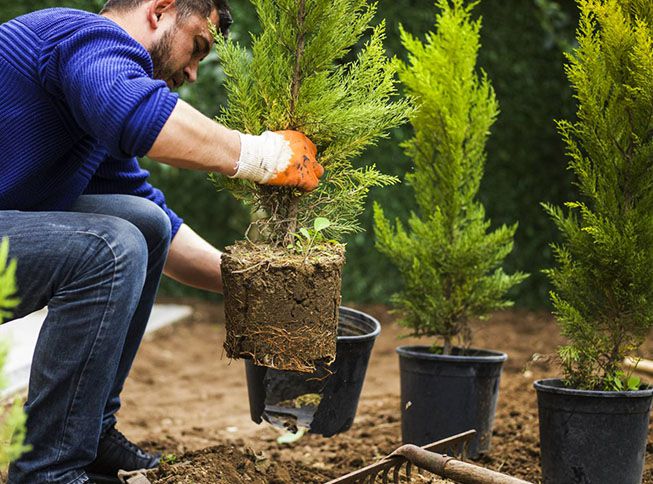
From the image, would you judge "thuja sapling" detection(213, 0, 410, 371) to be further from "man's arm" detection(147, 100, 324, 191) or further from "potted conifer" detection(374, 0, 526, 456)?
"potted conifer" detection(374, 0, 526, 456)

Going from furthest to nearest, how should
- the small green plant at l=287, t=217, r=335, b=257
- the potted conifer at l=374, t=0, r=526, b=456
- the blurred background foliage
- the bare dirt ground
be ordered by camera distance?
the blurred background foliage, the potted conifer at l=374, t=0, r=526, b=456, the bare dirt ground, the small green plant at l=287, t=217, r=335, b=257

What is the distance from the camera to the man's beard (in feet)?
9.30

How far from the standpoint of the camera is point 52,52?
97.2 inches

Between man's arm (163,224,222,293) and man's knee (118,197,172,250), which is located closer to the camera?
man's knee (118,197,172,250)

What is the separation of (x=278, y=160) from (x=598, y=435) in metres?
1.51

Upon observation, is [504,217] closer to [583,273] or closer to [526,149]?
[526,149]

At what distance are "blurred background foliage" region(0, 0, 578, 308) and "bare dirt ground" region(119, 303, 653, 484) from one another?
1.56 feet

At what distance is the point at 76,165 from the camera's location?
2.79m

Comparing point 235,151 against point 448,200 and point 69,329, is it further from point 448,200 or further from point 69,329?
point 448,200

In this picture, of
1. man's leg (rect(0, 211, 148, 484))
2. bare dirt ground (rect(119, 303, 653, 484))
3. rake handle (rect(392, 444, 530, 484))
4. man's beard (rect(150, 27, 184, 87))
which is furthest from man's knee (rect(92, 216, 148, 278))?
rake handle (rect(392, 444, 530, 484))

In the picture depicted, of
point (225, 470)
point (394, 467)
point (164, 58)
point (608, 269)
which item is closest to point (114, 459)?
point (225, 470)

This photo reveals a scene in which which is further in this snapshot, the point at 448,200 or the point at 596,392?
the point at 448,200

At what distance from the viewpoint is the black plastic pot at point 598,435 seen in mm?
2762

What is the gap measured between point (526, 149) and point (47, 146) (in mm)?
5428
